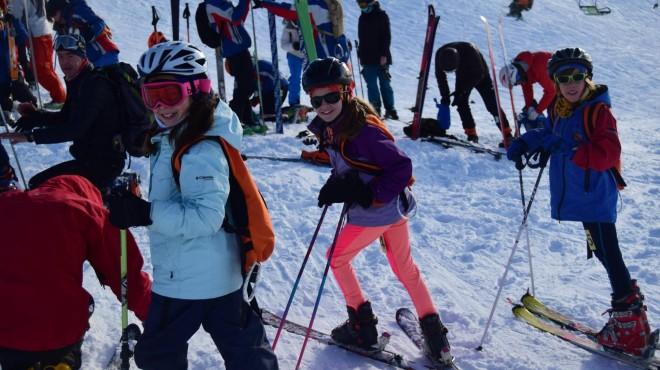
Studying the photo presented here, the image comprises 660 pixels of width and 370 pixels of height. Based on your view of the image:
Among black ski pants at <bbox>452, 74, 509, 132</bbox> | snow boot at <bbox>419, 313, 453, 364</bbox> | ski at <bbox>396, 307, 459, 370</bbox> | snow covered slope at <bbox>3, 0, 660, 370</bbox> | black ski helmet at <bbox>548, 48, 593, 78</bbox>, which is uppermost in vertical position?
black ski helmet at <bbox>548, 48, 593, 78</bbox>

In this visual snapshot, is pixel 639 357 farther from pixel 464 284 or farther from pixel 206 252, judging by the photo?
pixel 206 252

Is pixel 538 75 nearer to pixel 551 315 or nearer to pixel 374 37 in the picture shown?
pixel 374 37

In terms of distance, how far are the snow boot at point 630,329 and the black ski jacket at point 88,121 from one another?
3651 millimetres

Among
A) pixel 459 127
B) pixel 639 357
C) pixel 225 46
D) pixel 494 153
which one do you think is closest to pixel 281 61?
pixel 459 127

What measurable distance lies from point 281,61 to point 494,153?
985 centimetres

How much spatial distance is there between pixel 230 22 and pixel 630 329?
646 centimetres

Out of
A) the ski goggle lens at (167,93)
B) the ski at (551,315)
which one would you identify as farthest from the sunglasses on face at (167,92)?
the ski at (551,315)

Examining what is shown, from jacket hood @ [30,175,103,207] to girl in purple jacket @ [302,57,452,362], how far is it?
1.15m

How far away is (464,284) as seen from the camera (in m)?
5.14

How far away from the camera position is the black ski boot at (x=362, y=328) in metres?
4.01

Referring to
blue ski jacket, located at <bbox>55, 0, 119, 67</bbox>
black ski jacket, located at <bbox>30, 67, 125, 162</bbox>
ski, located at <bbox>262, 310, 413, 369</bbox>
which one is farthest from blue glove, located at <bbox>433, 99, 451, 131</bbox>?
ski, located at <bbox>262, 310, 413, 369</bbox>

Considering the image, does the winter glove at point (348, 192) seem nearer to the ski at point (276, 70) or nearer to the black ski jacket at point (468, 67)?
the ski at point (276, 70)

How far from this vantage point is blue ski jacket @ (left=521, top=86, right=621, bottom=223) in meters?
3.78

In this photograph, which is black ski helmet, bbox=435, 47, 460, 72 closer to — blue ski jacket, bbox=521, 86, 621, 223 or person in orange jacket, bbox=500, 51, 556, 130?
person in orange jacket, bbox=500, 51, 556, 130
